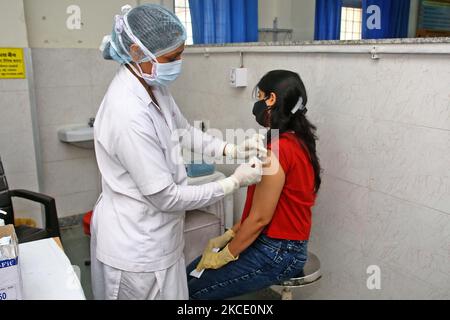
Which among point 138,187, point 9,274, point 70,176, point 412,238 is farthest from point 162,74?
point 70,176

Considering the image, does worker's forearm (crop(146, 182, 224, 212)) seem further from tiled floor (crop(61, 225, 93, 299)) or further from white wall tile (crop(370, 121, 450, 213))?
→ tiled floor (crop(61, 225, 93, 299))

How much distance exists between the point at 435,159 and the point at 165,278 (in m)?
0.99

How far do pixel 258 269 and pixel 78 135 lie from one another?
1928mm

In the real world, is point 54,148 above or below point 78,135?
below

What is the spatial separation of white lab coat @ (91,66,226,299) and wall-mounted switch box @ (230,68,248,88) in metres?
0.78

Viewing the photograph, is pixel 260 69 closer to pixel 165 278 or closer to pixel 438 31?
pixel 165 278

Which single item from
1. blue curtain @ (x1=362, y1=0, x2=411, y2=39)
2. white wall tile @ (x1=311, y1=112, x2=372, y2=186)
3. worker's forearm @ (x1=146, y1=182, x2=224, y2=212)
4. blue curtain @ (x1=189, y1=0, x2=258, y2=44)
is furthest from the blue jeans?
blue curtain @ (x1=189, y1=0, x2=258, y2=44)

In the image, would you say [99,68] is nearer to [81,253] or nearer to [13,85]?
[13,85]

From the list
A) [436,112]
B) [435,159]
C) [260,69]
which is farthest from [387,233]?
[260,69]

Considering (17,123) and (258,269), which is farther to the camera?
(17,123)

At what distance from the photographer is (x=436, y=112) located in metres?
1.33

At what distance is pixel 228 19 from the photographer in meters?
2.39

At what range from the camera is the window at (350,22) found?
3.06 metres

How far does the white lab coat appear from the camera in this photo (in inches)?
48.2
